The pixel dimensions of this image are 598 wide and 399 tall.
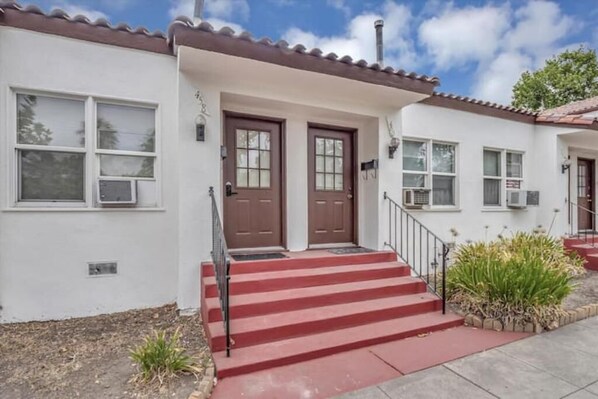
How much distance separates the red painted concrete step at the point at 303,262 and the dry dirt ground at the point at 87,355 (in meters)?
0.76

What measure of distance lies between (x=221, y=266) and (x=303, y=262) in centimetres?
130

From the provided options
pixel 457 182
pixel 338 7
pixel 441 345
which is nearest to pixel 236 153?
pixel 441 345

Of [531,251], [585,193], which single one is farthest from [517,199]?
[585,193]

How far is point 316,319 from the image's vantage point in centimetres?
335

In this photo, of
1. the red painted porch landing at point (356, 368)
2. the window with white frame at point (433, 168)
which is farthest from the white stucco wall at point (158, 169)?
the red painted porch landing at point (356, 368)

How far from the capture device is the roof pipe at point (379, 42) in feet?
20.0

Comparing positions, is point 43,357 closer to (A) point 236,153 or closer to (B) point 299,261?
(B) point 299,261

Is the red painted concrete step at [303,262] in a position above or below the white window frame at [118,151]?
below

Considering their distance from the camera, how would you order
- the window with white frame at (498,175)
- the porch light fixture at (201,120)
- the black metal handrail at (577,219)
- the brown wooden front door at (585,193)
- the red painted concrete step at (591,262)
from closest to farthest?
the porch light fixture at (201,120)
the red painted concrete step at (591,262)
the window with white frame at (498,175)
the black metal handrail at (577,219)
the brown wooden front door at (585,193)

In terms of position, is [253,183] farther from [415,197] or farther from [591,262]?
[591,262]

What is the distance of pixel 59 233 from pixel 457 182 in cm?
677

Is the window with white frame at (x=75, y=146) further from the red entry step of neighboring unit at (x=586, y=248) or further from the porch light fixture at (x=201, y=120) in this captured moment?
the red entry step of neighboring unit at (x=586, y=248)

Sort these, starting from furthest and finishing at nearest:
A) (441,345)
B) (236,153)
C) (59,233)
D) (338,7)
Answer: (338,7) → (236,153) → (59,233) → (441,345)

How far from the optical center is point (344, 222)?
5582 mm
